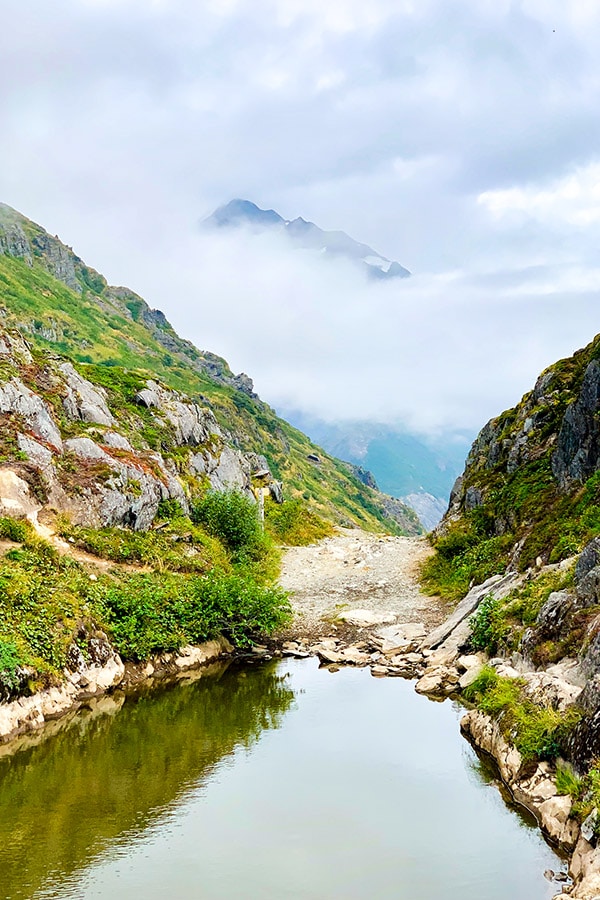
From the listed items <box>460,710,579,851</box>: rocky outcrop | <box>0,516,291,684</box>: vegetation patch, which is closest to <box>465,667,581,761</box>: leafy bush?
<box>460,710,579,851</box>: rocky outcrop

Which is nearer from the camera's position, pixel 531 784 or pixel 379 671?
pixel 531 784

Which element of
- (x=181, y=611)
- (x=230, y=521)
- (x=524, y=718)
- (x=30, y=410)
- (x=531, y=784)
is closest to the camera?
(x=531, y=784)

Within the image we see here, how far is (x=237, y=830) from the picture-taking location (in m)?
14.8

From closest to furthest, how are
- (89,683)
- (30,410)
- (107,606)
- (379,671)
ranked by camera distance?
(89,683), (107,606), (379,671), (30,410)

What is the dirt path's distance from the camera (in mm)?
36188

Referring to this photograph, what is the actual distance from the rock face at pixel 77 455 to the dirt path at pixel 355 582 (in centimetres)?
1080

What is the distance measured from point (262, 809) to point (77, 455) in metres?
30.8

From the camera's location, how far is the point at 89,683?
23.7m

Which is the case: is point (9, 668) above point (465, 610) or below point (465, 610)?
below

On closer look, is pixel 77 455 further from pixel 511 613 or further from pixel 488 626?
pixel 511 613

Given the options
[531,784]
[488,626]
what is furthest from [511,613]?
[531,784]

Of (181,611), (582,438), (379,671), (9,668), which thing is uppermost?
(582,438)

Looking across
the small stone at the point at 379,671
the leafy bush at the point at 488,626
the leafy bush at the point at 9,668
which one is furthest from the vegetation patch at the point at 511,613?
the leafy bush at the point at 9,668

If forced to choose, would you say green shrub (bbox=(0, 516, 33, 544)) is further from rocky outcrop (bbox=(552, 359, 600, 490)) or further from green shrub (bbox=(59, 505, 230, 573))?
rocky outcrop (bbox=(552, 359, 600, 490))
